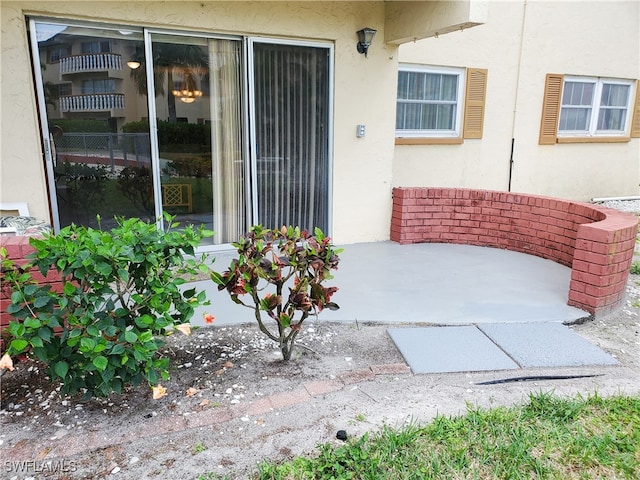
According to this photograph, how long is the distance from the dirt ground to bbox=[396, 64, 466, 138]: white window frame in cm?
423

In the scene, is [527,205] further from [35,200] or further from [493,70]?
[35,200]

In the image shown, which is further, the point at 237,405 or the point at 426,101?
the point at 426,101

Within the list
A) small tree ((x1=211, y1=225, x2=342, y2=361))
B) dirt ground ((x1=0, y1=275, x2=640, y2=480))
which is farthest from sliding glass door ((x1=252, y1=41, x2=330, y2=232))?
small tree ((x1=211, y1=225, x2=342, y2=361))

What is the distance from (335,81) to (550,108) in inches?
172

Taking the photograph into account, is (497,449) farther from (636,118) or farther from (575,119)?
(636,118)

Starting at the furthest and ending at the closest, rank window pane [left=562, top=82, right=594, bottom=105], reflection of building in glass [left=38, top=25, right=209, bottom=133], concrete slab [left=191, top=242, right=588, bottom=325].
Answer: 1. window pane [left=562, top=82, right=594, bottom=105]
2. reflection of building in glass [left=38, top=25, right=209, bottom=133]
3. concrete slab [left=191, top=242, right=588, bottom=325]

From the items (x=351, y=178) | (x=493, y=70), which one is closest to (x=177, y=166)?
(x=351, y=178)

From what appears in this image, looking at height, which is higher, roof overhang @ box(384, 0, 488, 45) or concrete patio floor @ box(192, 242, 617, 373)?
roof overhang @ box(384, 0, 488, 45)

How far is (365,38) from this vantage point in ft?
17.7

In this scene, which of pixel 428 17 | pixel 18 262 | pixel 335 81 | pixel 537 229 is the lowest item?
pixel 537 229

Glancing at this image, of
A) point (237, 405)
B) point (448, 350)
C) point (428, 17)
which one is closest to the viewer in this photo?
point (237, 405)

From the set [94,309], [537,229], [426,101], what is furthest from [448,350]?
[426,101]

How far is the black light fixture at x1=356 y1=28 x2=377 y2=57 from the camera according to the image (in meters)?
5.38

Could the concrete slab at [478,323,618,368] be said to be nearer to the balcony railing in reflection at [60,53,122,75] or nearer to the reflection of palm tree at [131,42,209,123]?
the reflection of palm tree at [131,42,209,123]
